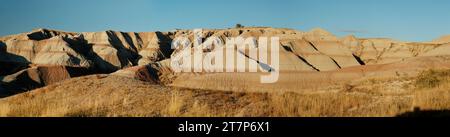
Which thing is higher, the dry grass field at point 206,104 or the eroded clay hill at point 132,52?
the eroded clay hill at point 132,52

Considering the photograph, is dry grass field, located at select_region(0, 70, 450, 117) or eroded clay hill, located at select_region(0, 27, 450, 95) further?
eroded clay hill, located at select_region(0, 27, 450, 95)

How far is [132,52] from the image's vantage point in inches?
6004

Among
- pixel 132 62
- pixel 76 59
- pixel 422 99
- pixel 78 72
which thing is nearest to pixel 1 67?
pixel 78 72

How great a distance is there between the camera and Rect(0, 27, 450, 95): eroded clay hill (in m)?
86.4

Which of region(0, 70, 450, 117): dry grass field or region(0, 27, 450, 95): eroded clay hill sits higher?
region(0, 27, 450, 95): eroded clay hill

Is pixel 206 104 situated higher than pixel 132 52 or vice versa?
pixel 132 52

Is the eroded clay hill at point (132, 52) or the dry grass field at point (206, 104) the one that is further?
the eroded clay hill at point (132, 52)

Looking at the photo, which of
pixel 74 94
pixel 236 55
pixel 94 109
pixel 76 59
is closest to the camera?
pixel 94 109

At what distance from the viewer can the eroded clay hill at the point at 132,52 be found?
3403 inches

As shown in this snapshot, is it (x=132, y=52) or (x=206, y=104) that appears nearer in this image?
(x=206, y=104)

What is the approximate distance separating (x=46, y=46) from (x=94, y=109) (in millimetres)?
124158
